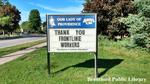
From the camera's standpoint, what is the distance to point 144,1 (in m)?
17.2

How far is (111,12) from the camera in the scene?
28.8 metres

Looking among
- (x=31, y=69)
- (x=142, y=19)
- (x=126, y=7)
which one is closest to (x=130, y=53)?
(x=142, y=19)

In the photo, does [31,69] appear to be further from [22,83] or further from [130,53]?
[130,53]

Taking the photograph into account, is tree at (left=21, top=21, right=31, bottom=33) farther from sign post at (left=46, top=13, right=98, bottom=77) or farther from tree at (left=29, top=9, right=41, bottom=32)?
sign post at (left=46, top=13, right=98, bottom=77)

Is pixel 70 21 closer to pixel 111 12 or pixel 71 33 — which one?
pixel 71 33

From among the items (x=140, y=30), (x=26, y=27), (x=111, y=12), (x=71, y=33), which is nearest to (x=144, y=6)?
(x=140, y=30)

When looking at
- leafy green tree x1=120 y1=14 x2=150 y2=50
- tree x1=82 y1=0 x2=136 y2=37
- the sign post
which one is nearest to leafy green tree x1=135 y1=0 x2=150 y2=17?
leafy green tree x1=120 y1=14 x2=150 y2=50

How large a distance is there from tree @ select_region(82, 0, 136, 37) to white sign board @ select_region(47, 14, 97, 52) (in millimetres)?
15947

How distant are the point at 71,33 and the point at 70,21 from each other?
17.4 inches

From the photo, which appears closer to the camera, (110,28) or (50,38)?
(50,38)

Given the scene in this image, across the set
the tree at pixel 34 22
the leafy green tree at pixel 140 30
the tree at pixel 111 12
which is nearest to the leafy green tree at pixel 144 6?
the leafy green tree at pixel 140 30

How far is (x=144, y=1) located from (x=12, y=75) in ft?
29.1

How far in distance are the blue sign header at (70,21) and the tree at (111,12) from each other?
16.0m

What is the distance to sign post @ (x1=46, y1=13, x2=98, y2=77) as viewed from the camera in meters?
11.4
